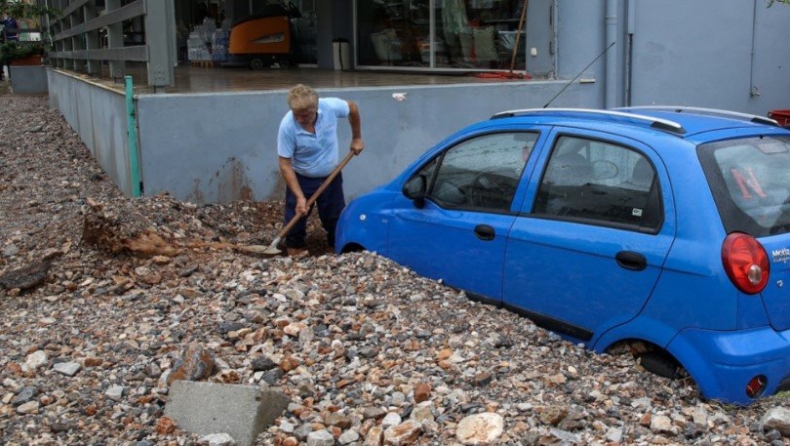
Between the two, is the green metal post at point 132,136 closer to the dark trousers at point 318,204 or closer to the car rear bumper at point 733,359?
the dark trousers at point 318,204

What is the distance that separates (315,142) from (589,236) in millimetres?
3226

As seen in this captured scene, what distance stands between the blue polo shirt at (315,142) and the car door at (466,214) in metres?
1.53

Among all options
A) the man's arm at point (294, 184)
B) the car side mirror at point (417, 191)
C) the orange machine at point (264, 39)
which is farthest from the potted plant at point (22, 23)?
the car side mirror at point (417, 191)

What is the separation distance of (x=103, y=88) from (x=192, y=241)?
3.39m

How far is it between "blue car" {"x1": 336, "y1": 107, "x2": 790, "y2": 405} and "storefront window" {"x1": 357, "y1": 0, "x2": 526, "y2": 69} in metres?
6.64

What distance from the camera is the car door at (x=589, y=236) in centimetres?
439

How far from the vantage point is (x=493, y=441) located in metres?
3.82

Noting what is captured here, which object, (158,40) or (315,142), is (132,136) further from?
(315,142)

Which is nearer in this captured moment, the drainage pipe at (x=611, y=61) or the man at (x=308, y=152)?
the man at (x=308, y=152)

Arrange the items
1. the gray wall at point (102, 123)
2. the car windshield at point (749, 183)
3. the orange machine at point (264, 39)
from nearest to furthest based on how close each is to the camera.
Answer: the car windshield at point (749, 183) → the gray wall at point (102, 123) → the orange machine at point (264, 39)

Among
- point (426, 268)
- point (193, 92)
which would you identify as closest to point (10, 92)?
point (193, 92)

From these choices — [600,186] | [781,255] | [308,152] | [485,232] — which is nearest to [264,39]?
[308,152]

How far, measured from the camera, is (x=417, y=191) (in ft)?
19.1

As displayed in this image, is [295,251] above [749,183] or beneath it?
beneath
